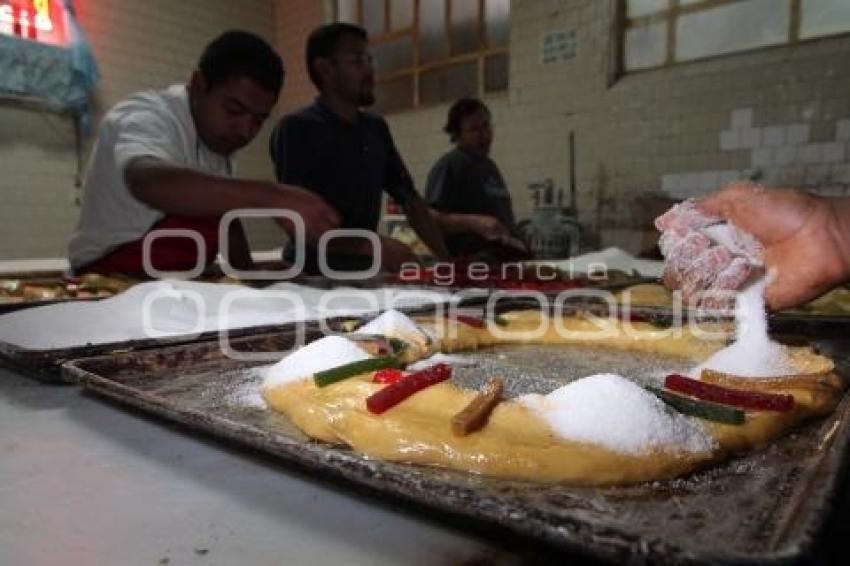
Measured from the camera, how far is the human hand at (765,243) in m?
1.16

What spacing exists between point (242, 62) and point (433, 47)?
4.36 m

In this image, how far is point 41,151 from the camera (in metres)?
5.88

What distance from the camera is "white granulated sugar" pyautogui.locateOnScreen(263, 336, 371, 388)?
1.06 metres

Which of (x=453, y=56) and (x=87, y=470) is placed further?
(x=453, y=56)

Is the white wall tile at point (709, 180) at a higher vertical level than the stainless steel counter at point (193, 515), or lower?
higher

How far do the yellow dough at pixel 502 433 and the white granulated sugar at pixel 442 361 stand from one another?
287mm

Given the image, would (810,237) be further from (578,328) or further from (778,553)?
(778,553)

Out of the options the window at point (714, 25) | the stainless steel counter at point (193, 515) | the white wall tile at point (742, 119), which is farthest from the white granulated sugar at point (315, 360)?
the window at point (714, 25)

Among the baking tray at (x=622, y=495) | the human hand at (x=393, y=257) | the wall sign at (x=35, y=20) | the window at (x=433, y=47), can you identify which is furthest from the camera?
the window at (x=433, y=47)

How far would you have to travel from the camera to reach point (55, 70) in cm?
574

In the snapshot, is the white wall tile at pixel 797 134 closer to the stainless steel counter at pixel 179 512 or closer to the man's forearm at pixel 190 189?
the man's forearm at pixel 190 189

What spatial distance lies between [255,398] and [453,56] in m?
5.70

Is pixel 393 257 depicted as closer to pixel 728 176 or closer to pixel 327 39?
pixel 327 39

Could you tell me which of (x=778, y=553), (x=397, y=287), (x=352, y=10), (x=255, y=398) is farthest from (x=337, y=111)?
(x=352, y=10)
